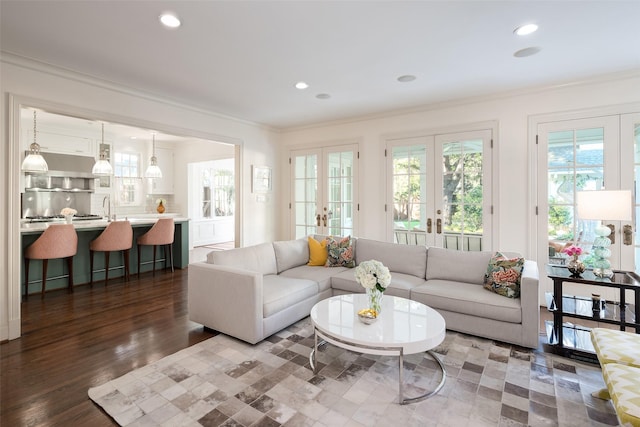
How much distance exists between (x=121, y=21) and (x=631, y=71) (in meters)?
4.87

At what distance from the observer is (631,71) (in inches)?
128

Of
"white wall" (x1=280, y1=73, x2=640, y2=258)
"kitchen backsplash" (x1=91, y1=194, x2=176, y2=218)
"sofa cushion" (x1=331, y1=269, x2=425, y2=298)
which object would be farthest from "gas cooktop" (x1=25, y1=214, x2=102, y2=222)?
"sofa cushion" (x1=331, y1=269, x2=425, y2=298)

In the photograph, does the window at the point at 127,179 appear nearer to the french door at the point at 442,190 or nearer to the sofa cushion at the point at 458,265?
the french door at the point at 442,190

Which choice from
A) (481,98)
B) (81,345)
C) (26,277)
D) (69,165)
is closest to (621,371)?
(481,98)

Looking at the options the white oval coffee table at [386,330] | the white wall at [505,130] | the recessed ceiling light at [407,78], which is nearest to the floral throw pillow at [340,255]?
the white wall at [505,130]

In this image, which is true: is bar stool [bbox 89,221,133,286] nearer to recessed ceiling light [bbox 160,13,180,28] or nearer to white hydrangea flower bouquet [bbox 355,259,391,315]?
recessed ceiling light [bbox 160,13,180,28]

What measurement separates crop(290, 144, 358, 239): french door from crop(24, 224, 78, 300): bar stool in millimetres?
3314

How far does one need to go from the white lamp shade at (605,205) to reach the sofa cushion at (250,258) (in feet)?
10.0

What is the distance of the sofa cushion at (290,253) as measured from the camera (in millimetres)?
3788

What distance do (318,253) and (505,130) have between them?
2858mm

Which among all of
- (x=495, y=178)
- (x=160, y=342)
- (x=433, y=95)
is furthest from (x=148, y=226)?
(x=495, y=178)

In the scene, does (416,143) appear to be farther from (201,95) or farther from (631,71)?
(201,95)

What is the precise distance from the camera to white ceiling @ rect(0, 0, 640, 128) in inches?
86.7

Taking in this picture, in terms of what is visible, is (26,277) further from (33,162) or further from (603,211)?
(603,211)
